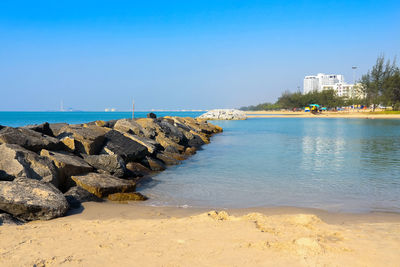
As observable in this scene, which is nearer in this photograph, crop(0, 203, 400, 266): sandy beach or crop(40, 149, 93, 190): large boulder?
crop(0, 203, 400, 266): sandy beach

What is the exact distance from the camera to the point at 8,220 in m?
5.50

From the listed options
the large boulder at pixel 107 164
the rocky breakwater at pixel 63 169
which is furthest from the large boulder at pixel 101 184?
the large boulder at pixel 107 164

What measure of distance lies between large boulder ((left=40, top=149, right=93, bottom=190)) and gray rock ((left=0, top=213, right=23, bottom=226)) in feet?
6.72

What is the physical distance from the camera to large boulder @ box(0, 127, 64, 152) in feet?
27.1

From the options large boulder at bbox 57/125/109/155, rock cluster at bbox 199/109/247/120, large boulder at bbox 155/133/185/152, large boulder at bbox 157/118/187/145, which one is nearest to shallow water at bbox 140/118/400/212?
large boulder at bbox 155/133/185/152

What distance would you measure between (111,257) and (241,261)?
1.62 meters

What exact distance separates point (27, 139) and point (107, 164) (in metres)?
2.14

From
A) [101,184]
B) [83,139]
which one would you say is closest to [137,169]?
[83,139]

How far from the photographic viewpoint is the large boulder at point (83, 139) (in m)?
10.1

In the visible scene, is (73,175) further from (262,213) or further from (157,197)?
(262,213)

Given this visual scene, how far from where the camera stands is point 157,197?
819 cm

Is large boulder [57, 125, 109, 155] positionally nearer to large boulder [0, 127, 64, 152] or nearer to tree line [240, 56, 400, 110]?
large boulder [0, 127, 64, 152]

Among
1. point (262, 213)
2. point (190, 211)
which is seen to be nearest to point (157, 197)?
point (190, 211)

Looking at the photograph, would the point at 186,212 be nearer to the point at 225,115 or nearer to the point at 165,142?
the point at 165,142
